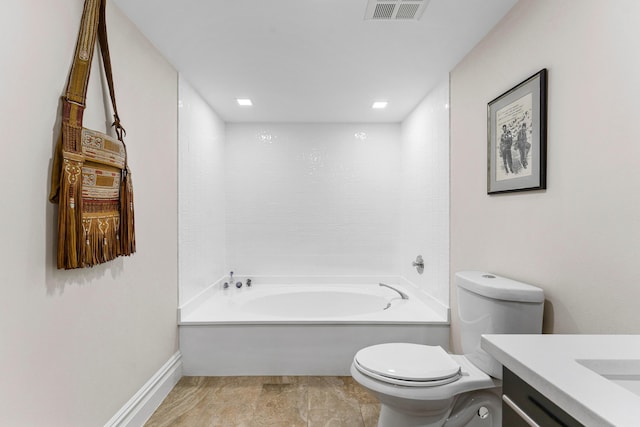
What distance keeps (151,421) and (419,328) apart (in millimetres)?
1833

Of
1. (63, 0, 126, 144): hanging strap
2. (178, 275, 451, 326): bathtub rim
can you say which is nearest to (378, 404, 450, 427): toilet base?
(178, 275, 451, 326): bathtub rim

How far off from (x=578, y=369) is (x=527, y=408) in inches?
5.5

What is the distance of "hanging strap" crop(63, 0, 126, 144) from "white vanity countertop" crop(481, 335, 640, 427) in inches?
63.7

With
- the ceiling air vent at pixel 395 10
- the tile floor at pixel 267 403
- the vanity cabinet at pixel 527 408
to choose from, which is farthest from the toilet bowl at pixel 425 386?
the ceiling air vent at pixel 395 10

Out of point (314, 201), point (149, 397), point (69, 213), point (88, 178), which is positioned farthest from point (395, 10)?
point (149, 397)

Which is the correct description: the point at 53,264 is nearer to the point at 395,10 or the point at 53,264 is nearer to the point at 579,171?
the point at 395,10

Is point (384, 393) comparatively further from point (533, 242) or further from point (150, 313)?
point (150, 313)

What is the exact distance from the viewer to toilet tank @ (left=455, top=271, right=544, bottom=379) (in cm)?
154

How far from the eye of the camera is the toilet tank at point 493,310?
1.54 meters

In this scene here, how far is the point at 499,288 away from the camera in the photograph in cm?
159

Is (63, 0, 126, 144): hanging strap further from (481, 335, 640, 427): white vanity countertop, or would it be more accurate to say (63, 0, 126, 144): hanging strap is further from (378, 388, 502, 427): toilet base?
(378, 388, 502, 427): toilet base

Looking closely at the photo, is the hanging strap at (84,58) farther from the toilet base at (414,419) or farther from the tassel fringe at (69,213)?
the toilet base at (414,419)

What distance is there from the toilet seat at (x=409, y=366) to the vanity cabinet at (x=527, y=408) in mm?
691

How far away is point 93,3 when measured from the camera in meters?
1.53
